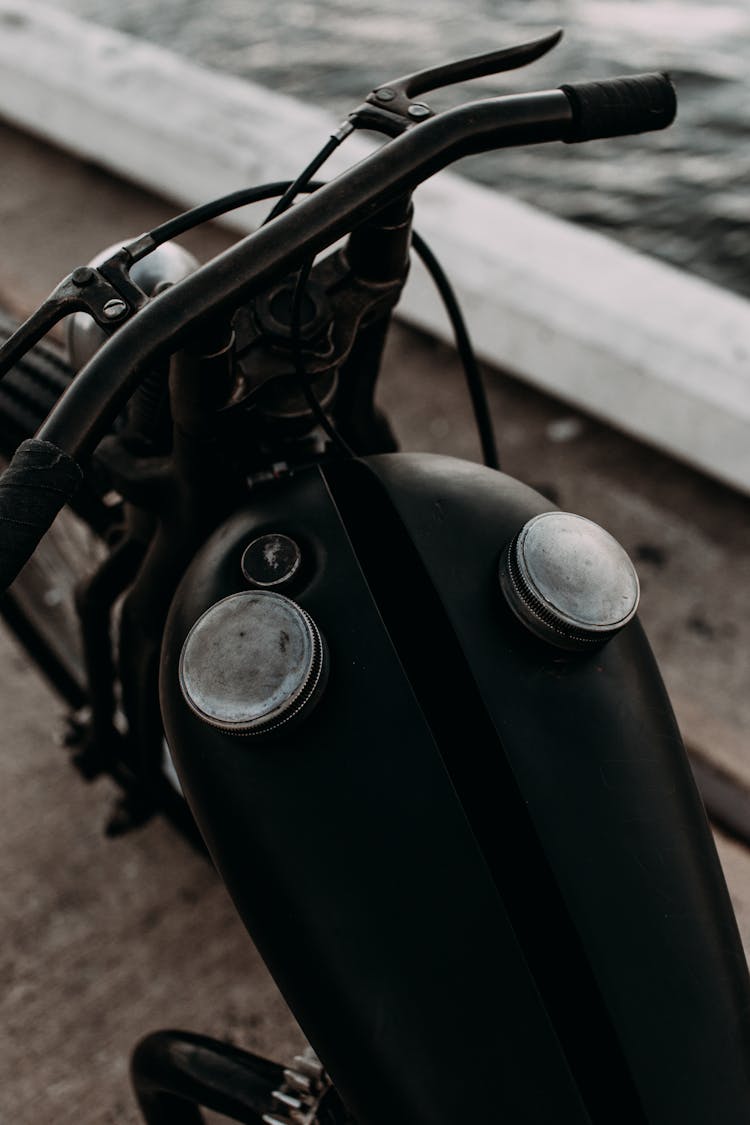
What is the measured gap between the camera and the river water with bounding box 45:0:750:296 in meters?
3.86

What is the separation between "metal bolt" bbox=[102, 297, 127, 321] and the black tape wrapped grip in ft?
0.41

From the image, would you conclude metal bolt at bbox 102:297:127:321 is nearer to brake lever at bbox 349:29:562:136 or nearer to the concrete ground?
brake lever at bbox 349:29:562:136

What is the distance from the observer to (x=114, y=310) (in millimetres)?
678

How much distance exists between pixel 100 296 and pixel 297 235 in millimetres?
153

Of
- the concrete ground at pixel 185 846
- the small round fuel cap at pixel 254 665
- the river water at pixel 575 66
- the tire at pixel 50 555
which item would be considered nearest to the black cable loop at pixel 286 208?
the small round fuel cap at pixel 254 665

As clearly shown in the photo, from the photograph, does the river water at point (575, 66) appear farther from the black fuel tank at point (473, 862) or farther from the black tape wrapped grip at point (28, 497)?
the black tape wrapped grip at point (28, 497)

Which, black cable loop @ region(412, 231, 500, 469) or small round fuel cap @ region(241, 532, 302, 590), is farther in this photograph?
black cable loop @ region(412, 231, 500, 469)

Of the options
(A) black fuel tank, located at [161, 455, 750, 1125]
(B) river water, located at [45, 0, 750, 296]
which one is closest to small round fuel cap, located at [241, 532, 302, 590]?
(A) black fuel tank, located at [161, 455, 750, 1125]

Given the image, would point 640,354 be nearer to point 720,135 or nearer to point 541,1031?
point 541,1031

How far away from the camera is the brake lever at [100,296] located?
2.23 ft

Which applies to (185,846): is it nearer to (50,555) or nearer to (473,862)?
(50,555)

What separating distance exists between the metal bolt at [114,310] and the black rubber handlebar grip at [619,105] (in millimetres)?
404

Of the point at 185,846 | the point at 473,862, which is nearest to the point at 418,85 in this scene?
the point at 473,862

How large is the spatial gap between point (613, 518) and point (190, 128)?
1677mm
